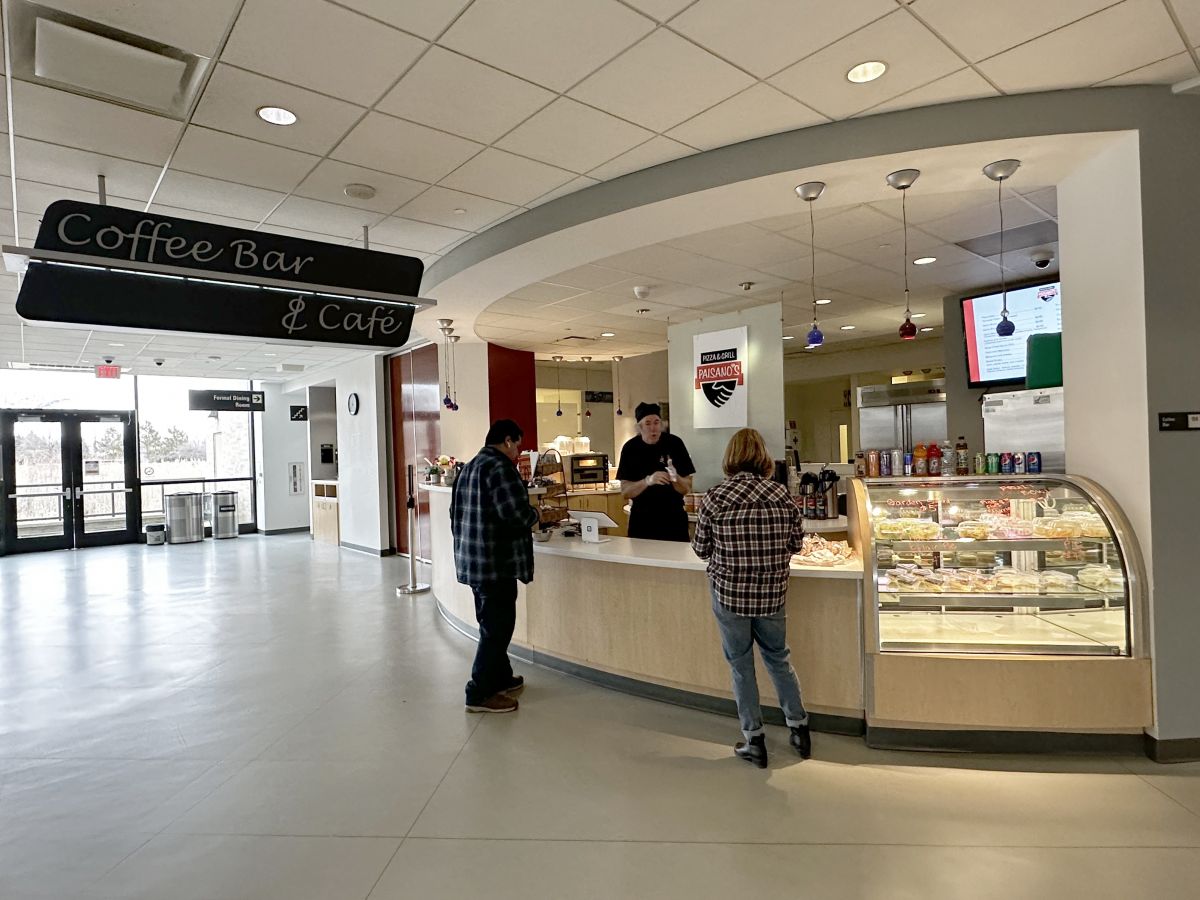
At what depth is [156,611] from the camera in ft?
23.0

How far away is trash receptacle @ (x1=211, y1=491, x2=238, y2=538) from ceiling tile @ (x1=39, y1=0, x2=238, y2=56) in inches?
497

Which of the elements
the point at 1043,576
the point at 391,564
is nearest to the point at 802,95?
the point at 1043,576

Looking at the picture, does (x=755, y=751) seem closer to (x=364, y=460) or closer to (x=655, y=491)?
(x=655, y=491)

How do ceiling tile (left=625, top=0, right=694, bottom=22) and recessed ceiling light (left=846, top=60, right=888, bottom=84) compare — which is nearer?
ceiling tile (left=625, top=0, right=694, bottom=22)

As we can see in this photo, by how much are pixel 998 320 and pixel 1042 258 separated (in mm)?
985

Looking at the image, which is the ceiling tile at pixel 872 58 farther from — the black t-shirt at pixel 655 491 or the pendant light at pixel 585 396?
the pendant light at pixel 585 396

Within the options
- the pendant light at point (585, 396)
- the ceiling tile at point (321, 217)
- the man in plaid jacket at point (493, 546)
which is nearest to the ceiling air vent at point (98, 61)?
the ceiling tile at point (321, 217)

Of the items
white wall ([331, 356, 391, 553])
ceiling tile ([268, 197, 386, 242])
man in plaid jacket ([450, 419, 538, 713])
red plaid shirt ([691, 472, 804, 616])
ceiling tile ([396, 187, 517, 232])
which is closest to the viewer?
red plaid shirt ([691, 472, 804, 616])

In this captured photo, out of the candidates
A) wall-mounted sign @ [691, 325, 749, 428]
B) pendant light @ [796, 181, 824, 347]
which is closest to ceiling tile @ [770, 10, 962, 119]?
pendant light @ [796, 181, 824, 347]

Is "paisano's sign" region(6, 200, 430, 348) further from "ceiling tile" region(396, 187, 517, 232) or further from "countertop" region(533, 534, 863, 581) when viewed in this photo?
"countertop" region(533, 534, 863, 581)

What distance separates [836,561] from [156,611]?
709 cm

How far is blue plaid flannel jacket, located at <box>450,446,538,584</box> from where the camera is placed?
3.99 m

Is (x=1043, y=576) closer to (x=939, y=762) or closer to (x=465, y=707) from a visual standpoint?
(x=939, y=762)

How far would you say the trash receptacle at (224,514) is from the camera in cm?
1340
